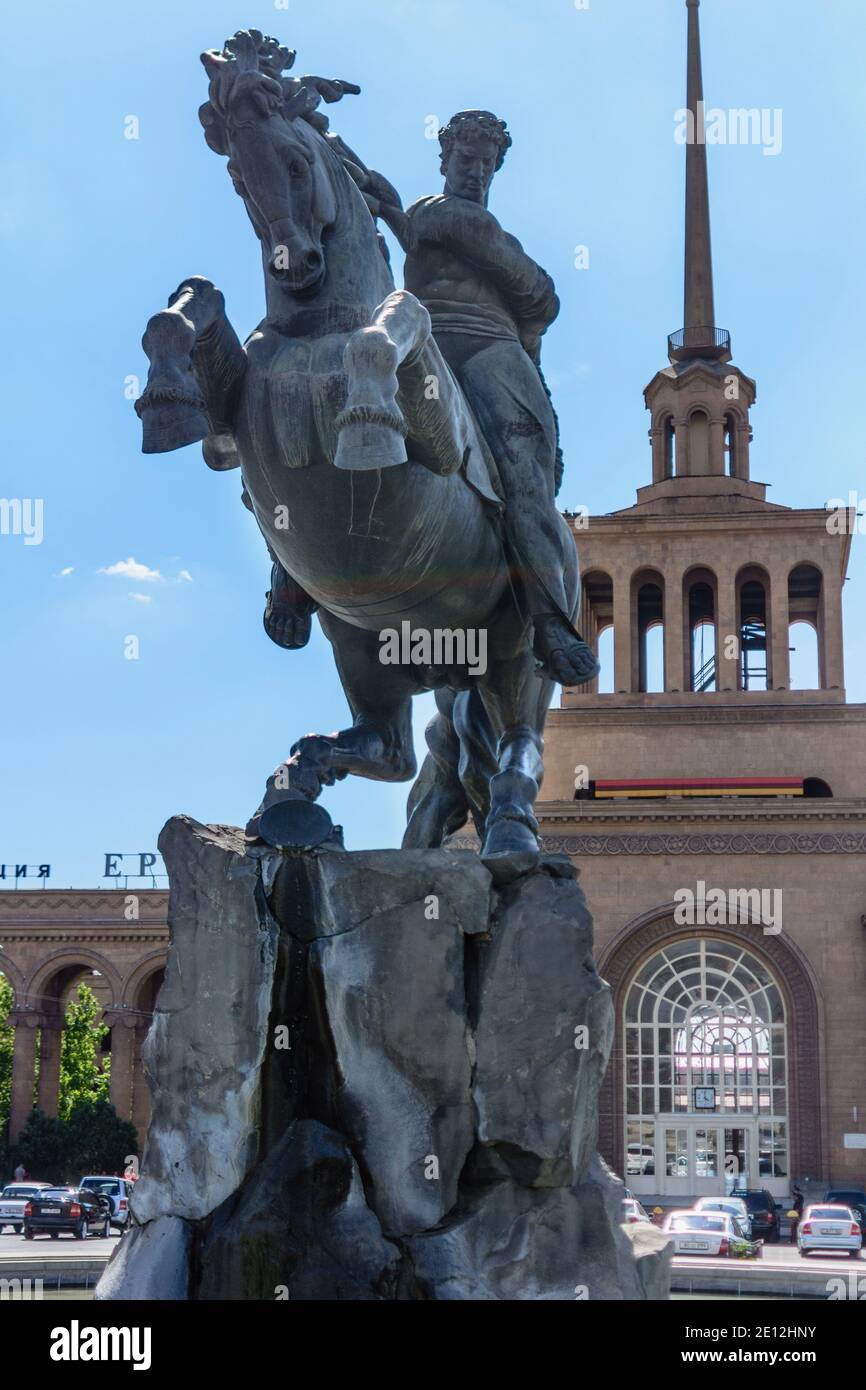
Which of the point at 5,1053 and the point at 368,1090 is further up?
the point at 5,1053

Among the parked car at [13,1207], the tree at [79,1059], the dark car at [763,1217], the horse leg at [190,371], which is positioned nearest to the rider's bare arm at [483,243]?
the horse leg at [190,371]

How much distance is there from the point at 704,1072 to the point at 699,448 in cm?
1962

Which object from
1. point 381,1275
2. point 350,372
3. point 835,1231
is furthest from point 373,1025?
point 835,1231

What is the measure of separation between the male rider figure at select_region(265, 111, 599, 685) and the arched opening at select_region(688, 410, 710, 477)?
152 ft

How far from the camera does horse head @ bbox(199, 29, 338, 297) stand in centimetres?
566

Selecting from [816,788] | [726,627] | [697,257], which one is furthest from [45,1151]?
[697,257]

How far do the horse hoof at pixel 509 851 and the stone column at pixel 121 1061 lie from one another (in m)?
44.7

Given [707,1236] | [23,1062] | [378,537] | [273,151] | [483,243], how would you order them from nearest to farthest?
[273,151] < [378,537] < [483,243] < [707,1236] < [23,1062]

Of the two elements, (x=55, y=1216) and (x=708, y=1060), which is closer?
(x=55, y=1216)

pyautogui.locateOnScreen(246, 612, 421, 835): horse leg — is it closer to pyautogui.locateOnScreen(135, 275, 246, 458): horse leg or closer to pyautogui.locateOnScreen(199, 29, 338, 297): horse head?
pyautogui.locateOnScreen(135, 275, 246, 458): horse leg

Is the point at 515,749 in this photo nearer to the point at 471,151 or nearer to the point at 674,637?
the point at 471,151

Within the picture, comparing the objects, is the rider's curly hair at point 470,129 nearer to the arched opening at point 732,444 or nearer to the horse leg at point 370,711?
the horse leg at point 370,711

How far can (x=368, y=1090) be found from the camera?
5449 mm

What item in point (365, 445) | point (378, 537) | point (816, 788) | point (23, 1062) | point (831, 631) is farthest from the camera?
point (23, 1062)
